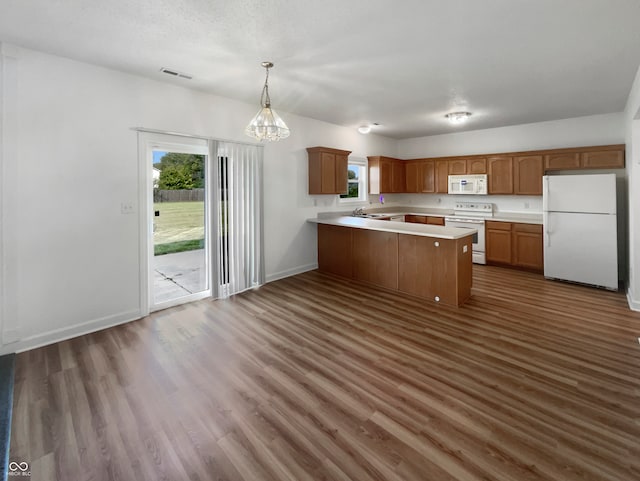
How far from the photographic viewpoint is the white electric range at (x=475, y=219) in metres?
5.89

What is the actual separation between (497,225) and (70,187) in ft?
21.0

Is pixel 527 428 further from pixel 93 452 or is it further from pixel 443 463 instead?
pixel 93 452

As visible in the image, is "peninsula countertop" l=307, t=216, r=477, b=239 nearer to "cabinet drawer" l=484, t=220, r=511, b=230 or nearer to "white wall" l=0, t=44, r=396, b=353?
"cabinet drawer" l=484, t=220, r=511, b=230

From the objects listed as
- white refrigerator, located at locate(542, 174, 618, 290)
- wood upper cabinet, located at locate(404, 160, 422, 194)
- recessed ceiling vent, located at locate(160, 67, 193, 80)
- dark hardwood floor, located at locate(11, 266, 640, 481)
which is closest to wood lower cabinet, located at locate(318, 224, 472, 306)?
dark hardwood floor, located at locate(11, 266, 640, 481)

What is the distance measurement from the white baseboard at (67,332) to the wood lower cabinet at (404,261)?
3077 millimetres

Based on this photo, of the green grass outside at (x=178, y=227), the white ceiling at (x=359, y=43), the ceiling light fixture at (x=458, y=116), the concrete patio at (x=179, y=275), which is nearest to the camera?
the white ceiling at (x=359, y=43)

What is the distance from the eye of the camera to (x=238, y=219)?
443 centimetres

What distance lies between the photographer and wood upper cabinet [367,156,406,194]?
670cm

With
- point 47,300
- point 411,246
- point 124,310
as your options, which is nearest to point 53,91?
point 47,300

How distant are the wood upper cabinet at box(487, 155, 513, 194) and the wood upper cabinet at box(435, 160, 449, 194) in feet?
2.78

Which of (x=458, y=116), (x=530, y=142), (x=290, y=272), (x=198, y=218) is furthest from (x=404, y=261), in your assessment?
(x=530, y=142)

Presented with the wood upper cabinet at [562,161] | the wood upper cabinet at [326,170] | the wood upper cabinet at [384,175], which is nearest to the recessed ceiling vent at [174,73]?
the wood upper cabinet at [326,170]

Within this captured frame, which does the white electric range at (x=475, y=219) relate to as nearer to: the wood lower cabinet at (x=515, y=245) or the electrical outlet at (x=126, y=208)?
the wood lower cabinet at (x=515, y=245)

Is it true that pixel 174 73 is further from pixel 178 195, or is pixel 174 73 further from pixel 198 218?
pixel 198 218
